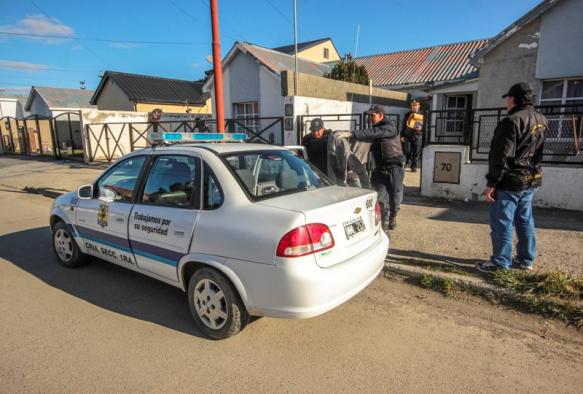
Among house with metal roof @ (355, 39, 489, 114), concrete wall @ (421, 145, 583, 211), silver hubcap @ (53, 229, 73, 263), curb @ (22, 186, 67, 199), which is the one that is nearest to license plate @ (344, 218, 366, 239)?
silver hubcap @ (53, 229, 73, 263)

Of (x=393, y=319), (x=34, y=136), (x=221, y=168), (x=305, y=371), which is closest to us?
(x=305, y=371)

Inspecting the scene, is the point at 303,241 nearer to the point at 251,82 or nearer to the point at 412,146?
the point at 412,146

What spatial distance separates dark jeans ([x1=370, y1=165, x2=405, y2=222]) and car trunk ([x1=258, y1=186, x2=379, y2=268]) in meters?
2.13

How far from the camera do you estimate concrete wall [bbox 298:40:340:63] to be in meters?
35.6

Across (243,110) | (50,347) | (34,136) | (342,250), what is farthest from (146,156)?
(34,136)

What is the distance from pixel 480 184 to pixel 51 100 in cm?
4462

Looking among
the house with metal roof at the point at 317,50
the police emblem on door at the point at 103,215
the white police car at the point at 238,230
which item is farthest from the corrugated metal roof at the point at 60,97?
the white police car at the point at 238,230

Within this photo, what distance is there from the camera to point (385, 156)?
18.0ft

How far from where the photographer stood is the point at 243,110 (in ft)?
61.6

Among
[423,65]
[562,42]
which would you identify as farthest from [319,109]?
[423,65]

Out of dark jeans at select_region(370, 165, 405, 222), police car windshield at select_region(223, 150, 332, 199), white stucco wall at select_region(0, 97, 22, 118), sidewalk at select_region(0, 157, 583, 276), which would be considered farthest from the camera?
white stucco wall at select_region(0, 97, 22, 118)

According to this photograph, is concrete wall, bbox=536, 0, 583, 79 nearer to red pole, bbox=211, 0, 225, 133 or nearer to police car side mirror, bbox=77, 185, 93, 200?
red pole, bbox=211, 0, 225, 133

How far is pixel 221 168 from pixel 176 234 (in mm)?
693

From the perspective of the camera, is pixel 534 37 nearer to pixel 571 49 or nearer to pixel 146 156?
pixel 571 49
